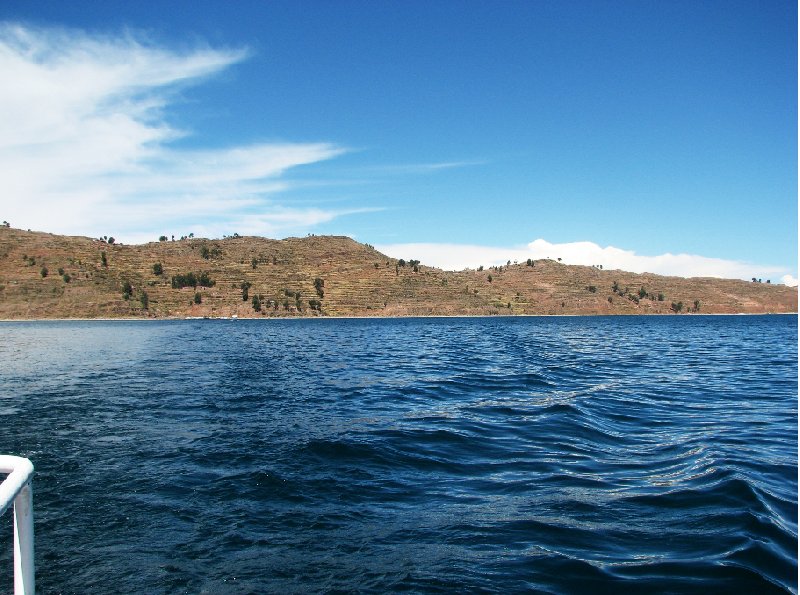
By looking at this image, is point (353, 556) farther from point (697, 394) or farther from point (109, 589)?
point (697, 394)

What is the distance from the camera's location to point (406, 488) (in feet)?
33.7

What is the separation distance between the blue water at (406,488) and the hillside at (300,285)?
110 metres

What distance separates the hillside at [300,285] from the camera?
120 metres

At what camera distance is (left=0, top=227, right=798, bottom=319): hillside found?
120m

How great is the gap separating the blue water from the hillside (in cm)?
11023

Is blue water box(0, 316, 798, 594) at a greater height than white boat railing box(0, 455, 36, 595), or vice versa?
white boat railing box(0, 455, 36, 595)

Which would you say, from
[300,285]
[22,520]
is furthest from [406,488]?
[300,285]

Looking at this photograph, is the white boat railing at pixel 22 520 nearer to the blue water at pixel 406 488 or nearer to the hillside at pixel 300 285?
the blue water at pixel 406 488

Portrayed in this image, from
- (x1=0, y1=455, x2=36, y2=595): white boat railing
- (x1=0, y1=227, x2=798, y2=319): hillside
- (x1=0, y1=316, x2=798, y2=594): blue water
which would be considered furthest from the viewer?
(x1=0, y1=227, x2=798, y2=319): hillside

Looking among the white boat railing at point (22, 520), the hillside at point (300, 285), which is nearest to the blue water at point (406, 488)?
the white boat railing at point (22, 520)

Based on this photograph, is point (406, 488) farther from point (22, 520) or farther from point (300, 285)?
point (300, 285)

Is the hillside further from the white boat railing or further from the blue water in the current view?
the white boat railing

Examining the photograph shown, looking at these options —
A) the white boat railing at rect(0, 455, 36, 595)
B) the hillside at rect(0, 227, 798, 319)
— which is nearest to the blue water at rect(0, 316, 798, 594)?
the white boat railing at rect(0, 455, 36, 595)

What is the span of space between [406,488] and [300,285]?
13971cm
